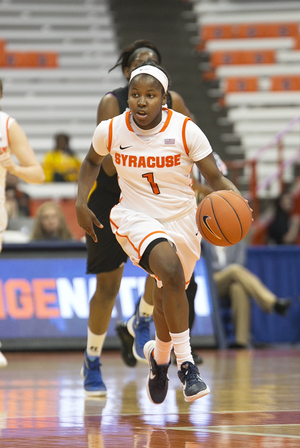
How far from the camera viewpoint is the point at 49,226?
29.2 feet

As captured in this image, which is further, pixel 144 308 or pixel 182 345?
pixel 144 308

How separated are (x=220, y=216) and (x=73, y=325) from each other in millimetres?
4729

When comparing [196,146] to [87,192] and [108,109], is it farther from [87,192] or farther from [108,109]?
[108,109]

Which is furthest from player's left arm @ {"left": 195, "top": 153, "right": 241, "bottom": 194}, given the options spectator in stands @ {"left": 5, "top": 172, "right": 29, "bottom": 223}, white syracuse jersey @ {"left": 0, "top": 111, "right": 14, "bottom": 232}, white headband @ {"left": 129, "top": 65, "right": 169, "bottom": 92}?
spectator in stands @ {"left": 5, "top": 172, "right": 29, "bottom": 223}

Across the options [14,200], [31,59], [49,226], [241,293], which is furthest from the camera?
[31,59]

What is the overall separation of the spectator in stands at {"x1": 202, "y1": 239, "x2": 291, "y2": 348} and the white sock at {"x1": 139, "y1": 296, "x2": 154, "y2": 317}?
11.0 ft

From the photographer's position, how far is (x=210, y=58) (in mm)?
18172

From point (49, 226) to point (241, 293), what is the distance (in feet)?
7.52

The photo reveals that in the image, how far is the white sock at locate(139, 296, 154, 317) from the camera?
17.8 ft

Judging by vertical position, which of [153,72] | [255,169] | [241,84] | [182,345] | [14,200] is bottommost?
[182,345]

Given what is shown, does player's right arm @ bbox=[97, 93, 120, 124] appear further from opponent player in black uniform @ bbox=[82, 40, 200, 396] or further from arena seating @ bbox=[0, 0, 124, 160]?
arena seating @ bbox=[0, 0, 124, 160]

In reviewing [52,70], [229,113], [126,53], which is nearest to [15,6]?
[52,70]

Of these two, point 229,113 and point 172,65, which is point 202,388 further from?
point 172,65

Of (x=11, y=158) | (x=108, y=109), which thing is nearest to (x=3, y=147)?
(x=11, y=158)
